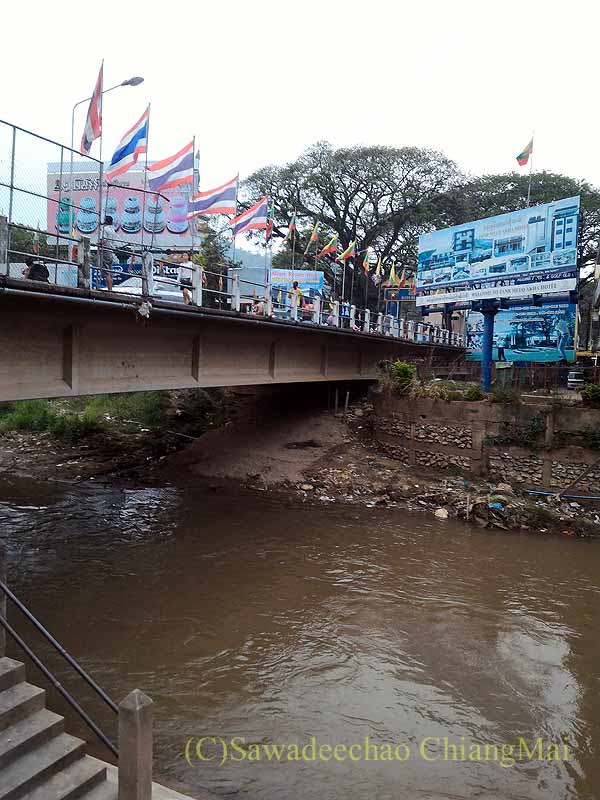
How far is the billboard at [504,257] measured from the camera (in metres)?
22.7

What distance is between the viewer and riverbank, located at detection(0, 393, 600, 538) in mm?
17828

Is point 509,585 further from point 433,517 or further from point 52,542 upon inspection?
point 52,542

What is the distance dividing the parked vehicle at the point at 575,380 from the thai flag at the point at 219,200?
14190 mm

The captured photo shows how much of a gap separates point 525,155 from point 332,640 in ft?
89.2

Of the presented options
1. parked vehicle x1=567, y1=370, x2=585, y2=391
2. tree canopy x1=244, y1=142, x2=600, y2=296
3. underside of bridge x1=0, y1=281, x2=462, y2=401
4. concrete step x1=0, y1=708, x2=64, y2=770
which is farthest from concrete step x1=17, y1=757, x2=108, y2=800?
tree canopy x1=244, y1=142, x2=600, y2=296

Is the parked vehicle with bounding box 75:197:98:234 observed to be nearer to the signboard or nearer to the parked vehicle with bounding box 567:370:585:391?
the parked vehicle with bounding box 567:370:585:391

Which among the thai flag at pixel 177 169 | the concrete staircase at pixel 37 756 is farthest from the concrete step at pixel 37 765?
the thai flag at pixel 177 169

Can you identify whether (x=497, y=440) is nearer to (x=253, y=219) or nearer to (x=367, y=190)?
(x=253, y=219)

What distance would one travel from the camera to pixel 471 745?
7270 mm

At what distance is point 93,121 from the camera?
15727 mm

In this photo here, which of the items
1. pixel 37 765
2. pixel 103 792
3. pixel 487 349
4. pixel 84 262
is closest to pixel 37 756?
pixel 37 765

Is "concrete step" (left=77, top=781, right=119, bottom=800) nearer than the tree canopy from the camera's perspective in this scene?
Yes

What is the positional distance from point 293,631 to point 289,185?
46.2m

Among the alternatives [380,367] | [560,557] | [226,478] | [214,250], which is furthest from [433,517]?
[214,250]
